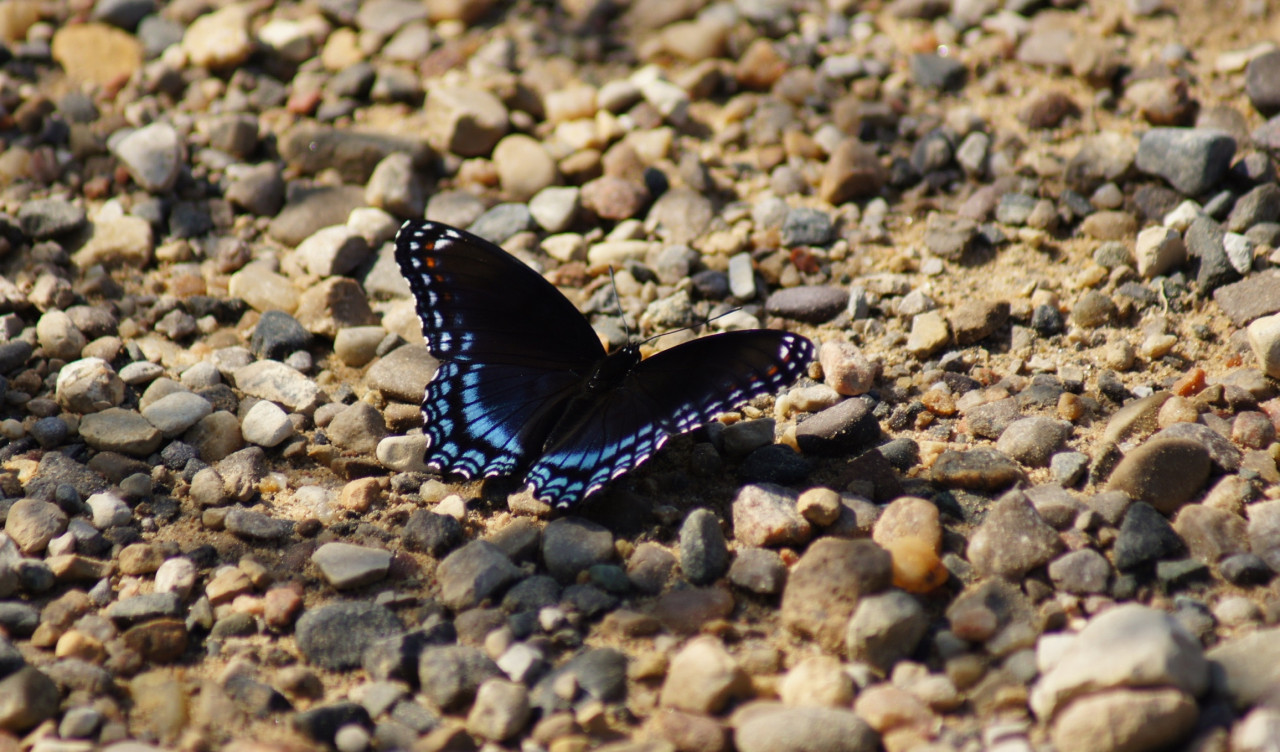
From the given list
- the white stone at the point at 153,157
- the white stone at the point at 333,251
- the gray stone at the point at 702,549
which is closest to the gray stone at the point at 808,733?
the gray stone at the point at 702,549

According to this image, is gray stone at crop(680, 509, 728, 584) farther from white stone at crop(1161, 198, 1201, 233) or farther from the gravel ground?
white stone at crop(1161, 198, 1201, 233)

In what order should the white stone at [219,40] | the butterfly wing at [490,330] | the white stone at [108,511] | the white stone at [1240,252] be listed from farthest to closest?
the white stone at [219,40]
the white stone at [1240,252]
the butterfly wing at [490,330]
the white stone at [108,511]

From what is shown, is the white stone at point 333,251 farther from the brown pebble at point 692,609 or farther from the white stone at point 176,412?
the brown pebble at point 692,609

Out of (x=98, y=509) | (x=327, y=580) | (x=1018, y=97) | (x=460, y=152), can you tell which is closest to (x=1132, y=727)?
(x=327, y=580)


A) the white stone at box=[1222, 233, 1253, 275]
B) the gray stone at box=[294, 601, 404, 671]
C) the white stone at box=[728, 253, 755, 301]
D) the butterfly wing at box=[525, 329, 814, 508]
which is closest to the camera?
the gray stone at box=[294, 601, 404, 671]

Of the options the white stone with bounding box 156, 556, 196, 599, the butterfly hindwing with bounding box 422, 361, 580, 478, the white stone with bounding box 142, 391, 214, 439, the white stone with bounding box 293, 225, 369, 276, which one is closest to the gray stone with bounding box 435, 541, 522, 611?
the butterfly hindwing with bounding box 422, 361, 580, 478

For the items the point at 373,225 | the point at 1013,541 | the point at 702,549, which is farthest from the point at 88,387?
the point at 1013,541

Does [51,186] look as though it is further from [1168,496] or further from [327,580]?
[1168,496]
